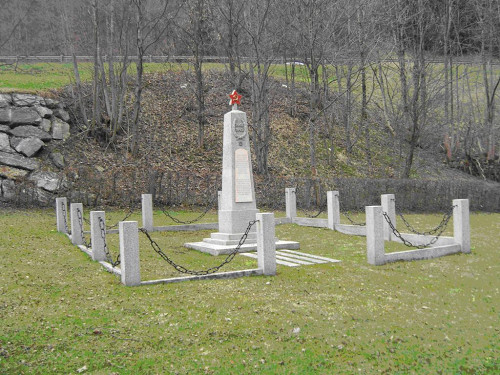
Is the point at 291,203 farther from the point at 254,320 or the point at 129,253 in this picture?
the point at 254,320

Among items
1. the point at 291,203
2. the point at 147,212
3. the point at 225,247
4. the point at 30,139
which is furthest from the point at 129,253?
the point at 30,139

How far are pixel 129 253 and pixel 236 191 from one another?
549 centimetres

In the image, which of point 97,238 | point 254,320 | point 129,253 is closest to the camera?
point 254,320

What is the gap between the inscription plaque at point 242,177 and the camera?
13055mm

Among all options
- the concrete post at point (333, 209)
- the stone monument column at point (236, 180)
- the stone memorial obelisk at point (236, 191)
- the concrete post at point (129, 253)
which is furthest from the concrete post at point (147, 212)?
the concrete post at point (129, 253)

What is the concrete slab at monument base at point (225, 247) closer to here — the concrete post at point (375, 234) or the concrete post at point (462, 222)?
the concrete post at point (375, 234)

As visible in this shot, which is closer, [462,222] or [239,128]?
[462,222]

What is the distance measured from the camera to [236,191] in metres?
13.0

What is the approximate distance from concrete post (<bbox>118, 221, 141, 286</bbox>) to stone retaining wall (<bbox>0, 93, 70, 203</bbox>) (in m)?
12.8

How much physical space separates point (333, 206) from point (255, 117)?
11.8 meters

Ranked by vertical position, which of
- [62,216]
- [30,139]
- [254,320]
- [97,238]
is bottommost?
[254,320]

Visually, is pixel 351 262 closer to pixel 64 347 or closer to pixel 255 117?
pixel 64 347

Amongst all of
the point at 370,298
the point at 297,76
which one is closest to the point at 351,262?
the point at 370,298

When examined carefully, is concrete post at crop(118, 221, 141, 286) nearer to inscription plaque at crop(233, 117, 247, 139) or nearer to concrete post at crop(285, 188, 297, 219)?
inscription plaque at crop(233, 117, 247, 139)
